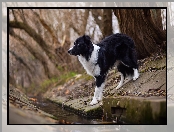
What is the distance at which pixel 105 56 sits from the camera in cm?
439

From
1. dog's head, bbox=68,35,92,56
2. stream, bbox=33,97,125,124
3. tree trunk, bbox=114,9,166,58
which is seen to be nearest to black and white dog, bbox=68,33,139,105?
dog's head, bbox=68,35,92,56

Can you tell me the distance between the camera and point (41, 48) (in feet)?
15.3

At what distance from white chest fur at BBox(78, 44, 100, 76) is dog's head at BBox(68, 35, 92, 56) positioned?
0.09 meters

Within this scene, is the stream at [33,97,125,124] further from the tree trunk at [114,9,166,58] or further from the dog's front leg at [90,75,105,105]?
the tree trunk at [114,9,166,58]

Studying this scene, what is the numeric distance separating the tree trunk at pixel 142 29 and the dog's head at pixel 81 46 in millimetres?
570

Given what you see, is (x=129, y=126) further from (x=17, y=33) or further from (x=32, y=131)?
(x=17, y=33)

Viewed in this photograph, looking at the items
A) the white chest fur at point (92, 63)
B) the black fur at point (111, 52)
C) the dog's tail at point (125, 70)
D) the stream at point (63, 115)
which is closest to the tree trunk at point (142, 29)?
the black fur at point (111, 52)

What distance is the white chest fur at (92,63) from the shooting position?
434 centimetres

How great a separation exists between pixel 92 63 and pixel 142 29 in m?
0.86

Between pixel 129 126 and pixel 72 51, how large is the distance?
3.97ft

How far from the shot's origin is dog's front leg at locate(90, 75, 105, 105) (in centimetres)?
443

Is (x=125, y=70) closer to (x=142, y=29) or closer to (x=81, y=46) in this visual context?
(x=142, y=29)

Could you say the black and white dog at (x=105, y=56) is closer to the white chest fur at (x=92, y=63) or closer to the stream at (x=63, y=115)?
the white chest fur at (x=92, y=63)

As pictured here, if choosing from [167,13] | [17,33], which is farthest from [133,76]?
[17,33]
